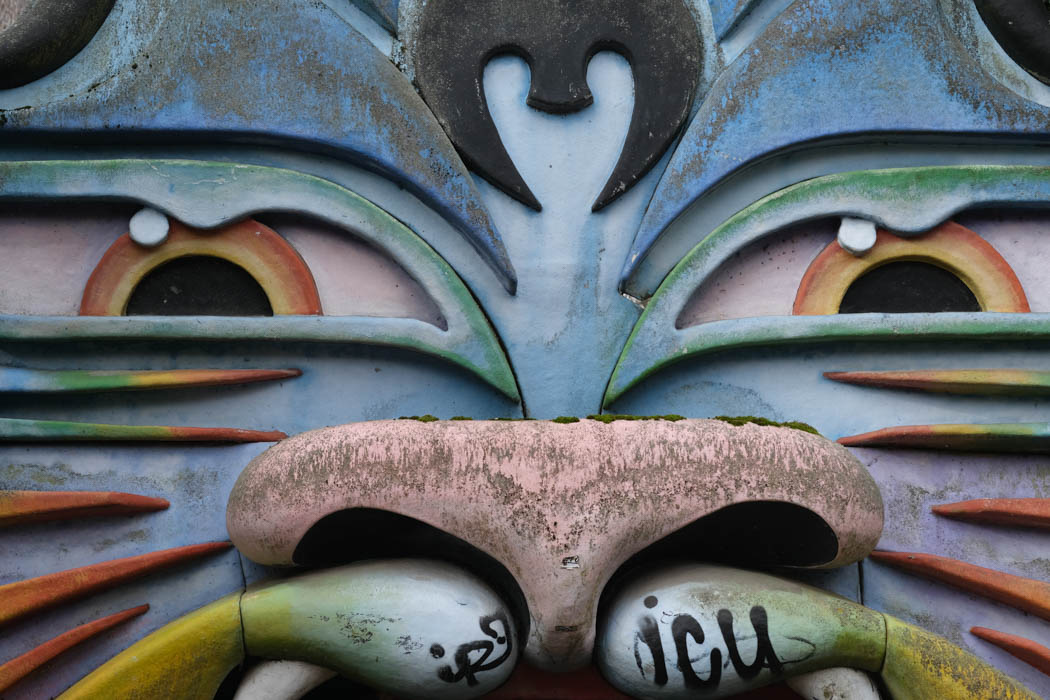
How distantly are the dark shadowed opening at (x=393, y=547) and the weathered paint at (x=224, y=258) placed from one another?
666 mm

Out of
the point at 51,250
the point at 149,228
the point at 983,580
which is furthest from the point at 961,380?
the point at 51,250

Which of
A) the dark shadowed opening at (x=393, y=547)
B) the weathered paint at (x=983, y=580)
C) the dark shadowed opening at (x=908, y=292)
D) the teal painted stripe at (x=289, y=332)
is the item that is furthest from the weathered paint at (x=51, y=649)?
the dark shadowed opening at (x=908, y=292)

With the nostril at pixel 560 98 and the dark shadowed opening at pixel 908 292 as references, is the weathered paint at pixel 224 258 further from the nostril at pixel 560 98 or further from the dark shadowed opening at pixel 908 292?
the dark shadowed opening at pixel 908 292

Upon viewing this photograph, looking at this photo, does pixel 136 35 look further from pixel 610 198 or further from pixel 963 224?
pixel 963 224

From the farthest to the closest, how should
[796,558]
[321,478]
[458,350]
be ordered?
1. [458,350]
2. [796,558]
3. [321,478]

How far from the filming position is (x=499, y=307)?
305 cm

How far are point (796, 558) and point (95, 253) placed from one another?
200 centimetres

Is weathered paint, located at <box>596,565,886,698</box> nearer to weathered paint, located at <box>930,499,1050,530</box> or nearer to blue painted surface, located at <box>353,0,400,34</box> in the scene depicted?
weathered paint, located at <box>930,499,1050,530</box>

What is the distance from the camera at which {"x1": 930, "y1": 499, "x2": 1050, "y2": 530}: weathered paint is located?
2.88 m

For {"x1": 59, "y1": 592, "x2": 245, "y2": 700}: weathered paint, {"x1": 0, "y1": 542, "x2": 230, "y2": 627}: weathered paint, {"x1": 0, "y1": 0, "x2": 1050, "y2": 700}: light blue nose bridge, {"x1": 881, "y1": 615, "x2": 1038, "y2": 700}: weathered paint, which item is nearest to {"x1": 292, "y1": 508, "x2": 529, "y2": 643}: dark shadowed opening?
{"x1": 0, "y1": 0, "x2": 1050, "y2": 700}: light blue nose bridge

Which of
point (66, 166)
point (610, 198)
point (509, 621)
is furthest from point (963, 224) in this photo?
point (66, 166)

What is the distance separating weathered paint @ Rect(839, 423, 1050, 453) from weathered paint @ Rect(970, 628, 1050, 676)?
48 centimetres

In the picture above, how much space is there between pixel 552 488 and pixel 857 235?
1227 millimetres

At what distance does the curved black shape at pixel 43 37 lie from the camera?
2998mm
